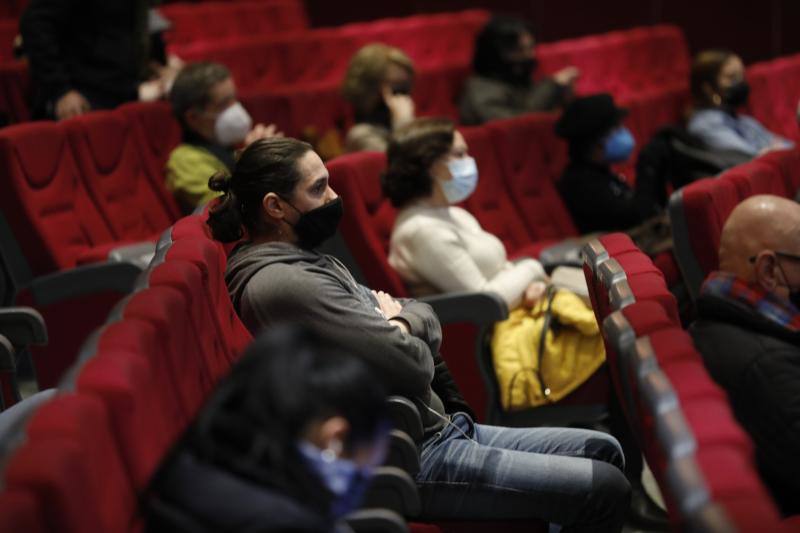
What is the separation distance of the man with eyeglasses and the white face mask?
0.94 m

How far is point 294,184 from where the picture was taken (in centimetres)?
118

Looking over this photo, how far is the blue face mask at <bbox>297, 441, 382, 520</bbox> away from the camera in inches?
26.8

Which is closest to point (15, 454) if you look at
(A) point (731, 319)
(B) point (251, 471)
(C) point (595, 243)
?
(B) point (251, 471)

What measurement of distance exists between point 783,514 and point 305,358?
0.56 meters

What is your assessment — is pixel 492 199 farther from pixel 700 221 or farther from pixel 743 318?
pixel 743 318

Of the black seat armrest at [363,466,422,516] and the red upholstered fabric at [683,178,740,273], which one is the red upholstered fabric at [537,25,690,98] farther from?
the black seat armrest at [363,466,422,516]

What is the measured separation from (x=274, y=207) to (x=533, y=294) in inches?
21.7

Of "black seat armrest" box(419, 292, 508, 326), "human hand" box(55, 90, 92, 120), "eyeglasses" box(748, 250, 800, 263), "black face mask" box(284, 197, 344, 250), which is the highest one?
"black face mask" box(284, 197, 344, 250)

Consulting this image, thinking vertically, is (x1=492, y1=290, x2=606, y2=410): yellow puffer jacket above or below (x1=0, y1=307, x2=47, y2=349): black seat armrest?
below

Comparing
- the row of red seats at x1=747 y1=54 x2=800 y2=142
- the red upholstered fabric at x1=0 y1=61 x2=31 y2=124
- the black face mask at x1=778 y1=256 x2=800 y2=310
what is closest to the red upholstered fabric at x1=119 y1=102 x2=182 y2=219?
the red upholstered fabric at x1=0 y1=61 x2=31 y2=124

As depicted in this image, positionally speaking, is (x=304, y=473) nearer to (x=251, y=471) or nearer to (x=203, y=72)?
(x=251, y=471)

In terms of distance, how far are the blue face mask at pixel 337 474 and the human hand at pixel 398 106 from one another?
1.55 meters

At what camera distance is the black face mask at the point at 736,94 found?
2.59 m

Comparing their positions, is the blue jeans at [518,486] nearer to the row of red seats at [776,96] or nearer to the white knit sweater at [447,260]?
the white knit sweater at [447,260]
